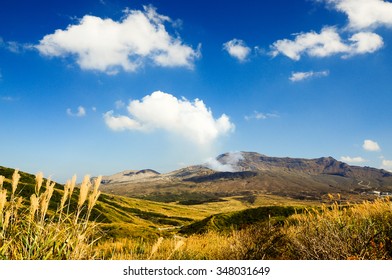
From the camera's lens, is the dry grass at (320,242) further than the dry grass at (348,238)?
Yes

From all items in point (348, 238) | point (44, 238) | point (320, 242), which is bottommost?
point (44, 238)

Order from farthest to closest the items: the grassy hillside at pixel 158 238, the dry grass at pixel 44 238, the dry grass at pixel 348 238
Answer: the dry grass at pixel 348 238 → the grassy hillside at pixel 158 238 → the dry grass at pixel 44 238

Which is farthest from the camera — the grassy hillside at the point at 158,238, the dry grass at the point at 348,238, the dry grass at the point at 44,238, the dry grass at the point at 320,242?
the dry grass at the point at 320,242

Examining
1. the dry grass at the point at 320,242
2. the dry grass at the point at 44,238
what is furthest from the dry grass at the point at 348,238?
the dry grass at the point at 44,238

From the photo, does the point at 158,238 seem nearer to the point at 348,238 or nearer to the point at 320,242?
the point at 320,242

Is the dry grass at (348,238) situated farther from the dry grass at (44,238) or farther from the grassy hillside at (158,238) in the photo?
the dry grass at (44,238)

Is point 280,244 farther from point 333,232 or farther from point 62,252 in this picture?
point 62,252

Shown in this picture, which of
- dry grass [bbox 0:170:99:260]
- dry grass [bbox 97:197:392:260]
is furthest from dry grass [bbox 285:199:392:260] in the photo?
dry grass [bbox 0:170:99:260]

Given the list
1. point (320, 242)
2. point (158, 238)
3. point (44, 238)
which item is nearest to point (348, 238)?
point (320, 242)

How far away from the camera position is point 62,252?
580 centimetres

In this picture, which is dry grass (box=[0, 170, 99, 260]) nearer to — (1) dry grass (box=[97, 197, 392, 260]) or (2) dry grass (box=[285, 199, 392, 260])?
(1) dry grass (box=[97, 197, 392, 260])

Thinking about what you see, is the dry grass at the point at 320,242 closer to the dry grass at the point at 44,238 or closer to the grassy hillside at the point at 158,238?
the grassy hillside at the point at 158,238

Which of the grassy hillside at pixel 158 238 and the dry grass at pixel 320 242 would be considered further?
the dry grass at pixel 320 242
